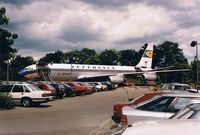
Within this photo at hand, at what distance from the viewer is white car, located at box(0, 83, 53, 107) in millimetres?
26844

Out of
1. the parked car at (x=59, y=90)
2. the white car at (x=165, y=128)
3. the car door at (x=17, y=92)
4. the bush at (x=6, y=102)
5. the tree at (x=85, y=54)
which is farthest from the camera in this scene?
the tree at (x=85, y=54)

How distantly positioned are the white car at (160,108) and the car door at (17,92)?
1806 cm

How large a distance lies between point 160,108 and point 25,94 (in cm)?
1819

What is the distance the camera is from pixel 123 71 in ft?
277

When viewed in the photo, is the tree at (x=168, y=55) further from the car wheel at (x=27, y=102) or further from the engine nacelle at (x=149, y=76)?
the car wheel at (x=27, y=102)

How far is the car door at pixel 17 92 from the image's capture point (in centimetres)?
2725

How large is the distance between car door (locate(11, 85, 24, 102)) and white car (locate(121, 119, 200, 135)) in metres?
24.7

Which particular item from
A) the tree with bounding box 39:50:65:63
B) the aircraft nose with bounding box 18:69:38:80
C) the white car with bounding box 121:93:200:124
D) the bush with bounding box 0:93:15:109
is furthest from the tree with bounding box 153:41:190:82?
the white car with bounding box 121:93:200:124

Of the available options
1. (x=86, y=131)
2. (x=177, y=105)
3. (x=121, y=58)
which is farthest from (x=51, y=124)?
(x=121, y=58)

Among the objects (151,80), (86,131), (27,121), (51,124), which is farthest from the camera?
(151,80)

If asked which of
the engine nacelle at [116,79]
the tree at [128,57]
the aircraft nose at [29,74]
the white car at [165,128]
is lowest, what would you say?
the white car at [165,128]

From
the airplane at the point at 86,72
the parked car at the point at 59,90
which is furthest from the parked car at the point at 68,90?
the airplane at the point at 86,72

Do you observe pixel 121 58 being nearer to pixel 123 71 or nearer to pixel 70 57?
pixel 70 57

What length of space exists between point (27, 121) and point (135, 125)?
50.4 ft
